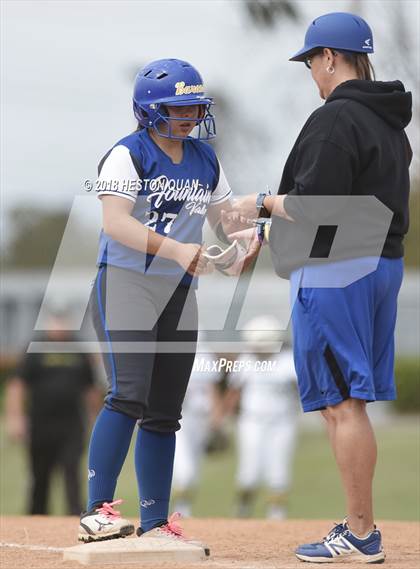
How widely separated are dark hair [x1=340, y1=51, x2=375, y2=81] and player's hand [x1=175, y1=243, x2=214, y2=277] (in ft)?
3.09

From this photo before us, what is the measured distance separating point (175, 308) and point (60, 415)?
21.1 feet

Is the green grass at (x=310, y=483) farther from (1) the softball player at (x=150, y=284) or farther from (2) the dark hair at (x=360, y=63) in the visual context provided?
(2) the dark hair at (x=360, y=63)

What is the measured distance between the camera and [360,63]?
16.4ft

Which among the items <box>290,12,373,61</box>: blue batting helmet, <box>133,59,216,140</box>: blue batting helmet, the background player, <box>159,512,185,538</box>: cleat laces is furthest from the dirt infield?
the background player

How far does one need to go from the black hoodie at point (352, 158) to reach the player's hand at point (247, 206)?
0.10 meters

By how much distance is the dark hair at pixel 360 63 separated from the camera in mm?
4969

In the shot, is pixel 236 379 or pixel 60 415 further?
pixel 236 379

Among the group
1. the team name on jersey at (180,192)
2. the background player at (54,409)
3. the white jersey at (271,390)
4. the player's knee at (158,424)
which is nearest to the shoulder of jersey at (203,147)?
the team name on jersey at (180,192)

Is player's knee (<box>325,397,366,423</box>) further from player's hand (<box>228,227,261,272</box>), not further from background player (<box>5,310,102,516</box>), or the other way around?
background player (<box>5,310,102,516</box>)

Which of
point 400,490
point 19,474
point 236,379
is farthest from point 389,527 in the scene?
point 19,474

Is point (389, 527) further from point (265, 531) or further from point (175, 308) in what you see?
point (175, 308)

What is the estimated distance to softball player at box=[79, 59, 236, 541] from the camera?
4859 millimetres

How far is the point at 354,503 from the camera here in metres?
4.87

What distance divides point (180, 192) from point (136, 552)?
4.63ft
